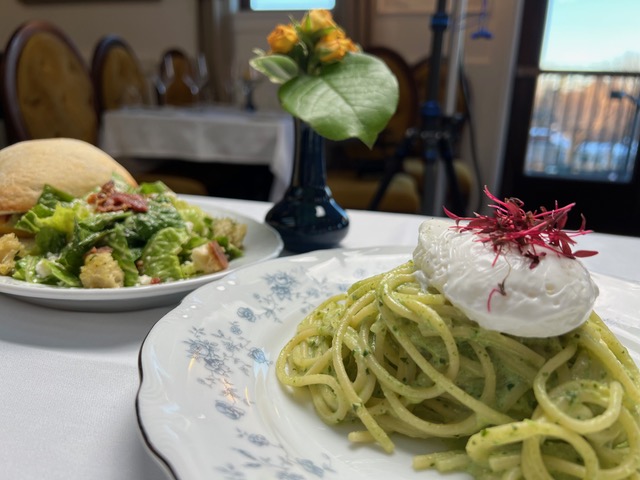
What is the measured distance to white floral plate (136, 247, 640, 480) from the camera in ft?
1.72

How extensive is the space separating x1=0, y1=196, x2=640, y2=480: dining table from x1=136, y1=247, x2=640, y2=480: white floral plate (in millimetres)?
46

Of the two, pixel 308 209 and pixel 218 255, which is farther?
pixel 308 209

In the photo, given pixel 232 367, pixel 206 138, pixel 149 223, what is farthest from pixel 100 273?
pixel 206 138

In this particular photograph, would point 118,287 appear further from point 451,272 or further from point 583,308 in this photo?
point 583,308

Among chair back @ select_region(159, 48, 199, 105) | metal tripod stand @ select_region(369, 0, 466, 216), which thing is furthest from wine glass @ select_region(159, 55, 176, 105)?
metal tripod stand @ select_region(369, 0, 466, 216)

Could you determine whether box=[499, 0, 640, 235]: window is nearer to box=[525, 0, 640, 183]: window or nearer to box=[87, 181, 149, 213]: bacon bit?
box=[525, 0, 640, 183]: window

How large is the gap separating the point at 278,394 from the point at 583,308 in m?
0.42

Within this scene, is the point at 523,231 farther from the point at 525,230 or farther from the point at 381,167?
the point at 381,167

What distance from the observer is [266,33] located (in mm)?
5262

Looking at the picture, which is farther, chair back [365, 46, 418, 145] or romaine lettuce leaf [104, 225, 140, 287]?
chair back [365, 46, 418, 145]

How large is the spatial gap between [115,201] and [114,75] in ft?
10.8

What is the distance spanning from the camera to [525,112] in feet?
15.0

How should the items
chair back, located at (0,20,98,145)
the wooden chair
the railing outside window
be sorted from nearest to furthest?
chair back, located at (0,20,98,145) < the wooden chair < the railing outside window

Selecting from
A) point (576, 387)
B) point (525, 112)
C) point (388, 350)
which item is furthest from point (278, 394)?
point (525, 112)
